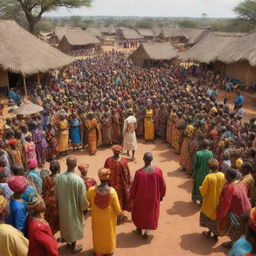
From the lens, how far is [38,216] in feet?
10.8

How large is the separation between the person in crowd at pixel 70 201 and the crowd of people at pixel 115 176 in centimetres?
1

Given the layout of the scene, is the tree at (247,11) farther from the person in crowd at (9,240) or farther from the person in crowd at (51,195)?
the person in crowd at (9,240)

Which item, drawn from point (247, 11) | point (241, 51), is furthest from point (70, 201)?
point (247, 11)

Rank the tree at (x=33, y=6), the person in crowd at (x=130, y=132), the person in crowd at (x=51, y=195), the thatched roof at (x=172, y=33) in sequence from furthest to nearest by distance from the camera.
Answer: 1. the thatched roof at (x=172, y=33)
2. the tree at (x=33, y=6)
3. the person in crowd at (x=130, y=132)
4. the person in crowd at (x=51, y=195)

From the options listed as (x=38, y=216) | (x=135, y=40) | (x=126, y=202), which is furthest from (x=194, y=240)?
(x=135, y=40)

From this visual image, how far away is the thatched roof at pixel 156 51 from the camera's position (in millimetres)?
25203

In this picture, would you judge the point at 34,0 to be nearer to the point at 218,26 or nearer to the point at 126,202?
the point at 126,202

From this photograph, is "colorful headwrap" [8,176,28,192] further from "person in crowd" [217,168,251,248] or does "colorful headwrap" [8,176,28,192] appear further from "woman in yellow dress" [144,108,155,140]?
"woman in yellow dress" [144,108,155,140]

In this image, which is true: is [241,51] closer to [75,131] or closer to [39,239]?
[75,131]

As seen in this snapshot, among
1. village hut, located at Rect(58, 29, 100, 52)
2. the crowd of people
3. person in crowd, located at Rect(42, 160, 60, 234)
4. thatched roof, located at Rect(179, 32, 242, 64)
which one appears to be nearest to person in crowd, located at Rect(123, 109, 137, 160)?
the crowd of people

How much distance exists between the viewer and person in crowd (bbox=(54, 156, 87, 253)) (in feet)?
14.5

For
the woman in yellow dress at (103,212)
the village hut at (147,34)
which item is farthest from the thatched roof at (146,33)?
the woman in yellow dress at (103,212)

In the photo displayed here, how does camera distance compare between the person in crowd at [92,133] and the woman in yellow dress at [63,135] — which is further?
the person in crowd at [92,133]

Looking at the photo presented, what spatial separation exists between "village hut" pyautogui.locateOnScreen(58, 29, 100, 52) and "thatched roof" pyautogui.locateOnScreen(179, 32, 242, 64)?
21.3 meters
